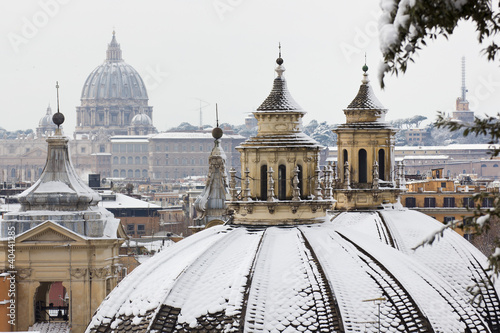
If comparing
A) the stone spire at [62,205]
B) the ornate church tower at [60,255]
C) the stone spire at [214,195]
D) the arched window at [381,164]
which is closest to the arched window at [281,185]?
the ornate church tower at [60,255]

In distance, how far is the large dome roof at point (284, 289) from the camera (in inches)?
756

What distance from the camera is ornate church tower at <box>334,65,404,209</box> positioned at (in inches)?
1277

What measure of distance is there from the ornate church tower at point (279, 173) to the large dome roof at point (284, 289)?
31 cm

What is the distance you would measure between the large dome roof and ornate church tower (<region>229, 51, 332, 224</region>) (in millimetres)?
315

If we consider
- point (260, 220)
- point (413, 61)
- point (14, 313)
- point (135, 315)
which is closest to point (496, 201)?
point (413, 61)

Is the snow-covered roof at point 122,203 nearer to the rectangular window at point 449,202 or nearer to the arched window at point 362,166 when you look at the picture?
the rectangular window at point 449,202

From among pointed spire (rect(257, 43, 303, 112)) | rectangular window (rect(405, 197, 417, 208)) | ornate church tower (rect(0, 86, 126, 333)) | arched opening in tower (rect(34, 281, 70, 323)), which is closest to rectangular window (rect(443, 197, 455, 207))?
rectangular window (rect(405, 197, 417, 208))

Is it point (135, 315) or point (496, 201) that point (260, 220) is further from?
point (496, 201)

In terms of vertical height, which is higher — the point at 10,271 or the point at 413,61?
the point at 413,61

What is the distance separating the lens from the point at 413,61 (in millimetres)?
10500

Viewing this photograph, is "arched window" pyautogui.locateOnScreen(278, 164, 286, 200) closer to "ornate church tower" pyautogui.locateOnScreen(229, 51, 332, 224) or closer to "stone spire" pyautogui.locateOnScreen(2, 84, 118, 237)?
"ornate church tower" pyautogui.locateOnScreen(229, 51, 332, 224)

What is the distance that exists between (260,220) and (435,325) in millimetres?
4649

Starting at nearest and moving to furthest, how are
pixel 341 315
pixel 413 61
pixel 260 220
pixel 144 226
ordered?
1. pixel 413 61
2. pixel 341 315
3. pixel 260 220
4. pixel 144 226

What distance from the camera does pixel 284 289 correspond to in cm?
1980
